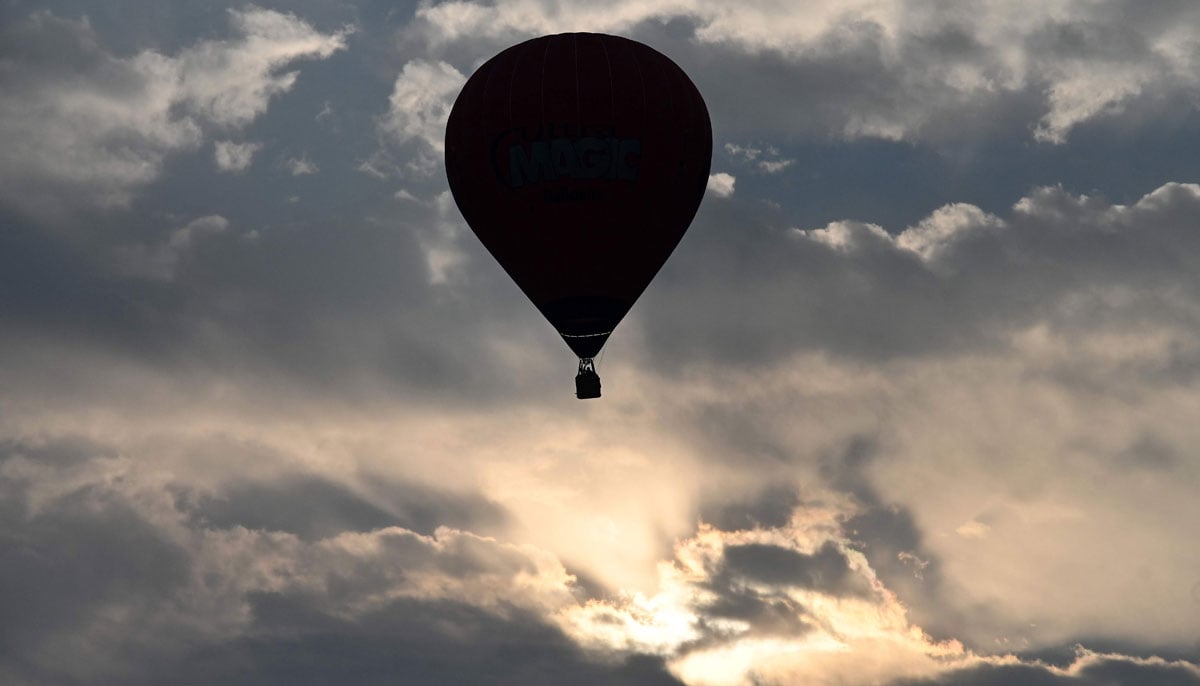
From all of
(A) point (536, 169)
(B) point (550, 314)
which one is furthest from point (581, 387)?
(A) point (536, 169)

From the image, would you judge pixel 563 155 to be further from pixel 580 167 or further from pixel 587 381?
pixel 587 381

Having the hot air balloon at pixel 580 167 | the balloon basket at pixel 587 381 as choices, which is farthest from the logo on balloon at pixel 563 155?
the balloon basket at pixel 587 381

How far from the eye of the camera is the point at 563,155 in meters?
77.5

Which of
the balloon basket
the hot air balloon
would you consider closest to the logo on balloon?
the hot air balloon

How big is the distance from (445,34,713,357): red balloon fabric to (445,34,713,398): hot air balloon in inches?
1.4

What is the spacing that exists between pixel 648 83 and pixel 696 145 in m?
3.09

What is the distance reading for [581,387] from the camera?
7900 centimetres

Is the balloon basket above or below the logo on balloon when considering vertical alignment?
below

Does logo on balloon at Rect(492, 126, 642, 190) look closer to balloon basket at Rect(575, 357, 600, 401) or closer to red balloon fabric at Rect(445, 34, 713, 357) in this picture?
red balloon fabric at Rect(445, 34, 713, 357)

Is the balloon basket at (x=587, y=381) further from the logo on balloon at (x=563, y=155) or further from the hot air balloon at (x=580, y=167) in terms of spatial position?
the logo on balloon at (x=563, y=155)

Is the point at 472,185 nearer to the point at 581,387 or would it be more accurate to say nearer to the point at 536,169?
the point at 536,169

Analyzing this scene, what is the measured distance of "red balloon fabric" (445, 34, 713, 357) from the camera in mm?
77562

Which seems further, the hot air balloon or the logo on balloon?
the hot air balloon

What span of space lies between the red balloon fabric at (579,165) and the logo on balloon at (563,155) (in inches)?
1.4
